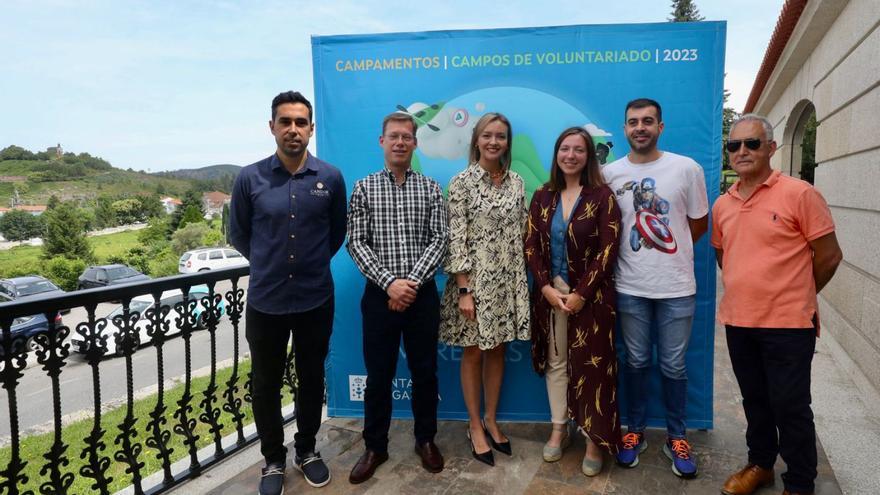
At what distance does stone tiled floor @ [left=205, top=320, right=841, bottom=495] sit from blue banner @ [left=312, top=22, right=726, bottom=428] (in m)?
0.20

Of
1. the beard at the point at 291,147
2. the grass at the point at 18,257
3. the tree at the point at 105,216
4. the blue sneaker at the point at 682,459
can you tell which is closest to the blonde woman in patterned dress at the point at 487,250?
the beard at the point at 291,147

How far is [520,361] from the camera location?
3.14m

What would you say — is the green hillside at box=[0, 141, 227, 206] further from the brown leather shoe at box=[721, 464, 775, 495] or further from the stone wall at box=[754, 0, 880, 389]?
the brown leather shoe at box=[721, 464, 775, 495]

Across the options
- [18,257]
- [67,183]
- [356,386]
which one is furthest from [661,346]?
[67,183]

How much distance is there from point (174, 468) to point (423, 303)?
5.90 feet

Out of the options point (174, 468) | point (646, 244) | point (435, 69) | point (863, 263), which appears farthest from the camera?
point (863, 263)

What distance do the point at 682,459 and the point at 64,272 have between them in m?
55.9

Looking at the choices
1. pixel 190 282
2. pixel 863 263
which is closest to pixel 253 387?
pixel 190 282

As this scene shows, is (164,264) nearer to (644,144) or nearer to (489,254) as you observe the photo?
(489,254)

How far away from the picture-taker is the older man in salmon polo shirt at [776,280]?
2.06m

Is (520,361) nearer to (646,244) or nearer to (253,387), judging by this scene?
(646,244)

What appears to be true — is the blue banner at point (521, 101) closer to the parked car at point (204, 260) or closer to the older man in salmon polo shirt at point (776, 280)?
the older man in salmon polo shirt at point (776, 280)

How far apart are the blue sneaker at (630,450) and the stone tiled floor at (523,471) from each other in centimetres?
4

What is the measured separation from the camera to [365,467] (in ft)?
8.41
